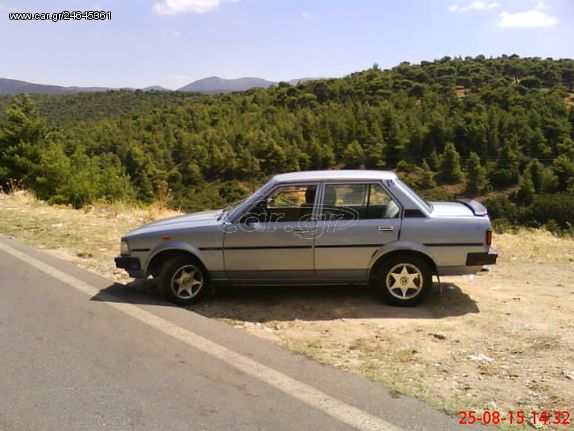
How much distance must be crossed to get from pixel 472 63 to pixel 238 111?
172 ft

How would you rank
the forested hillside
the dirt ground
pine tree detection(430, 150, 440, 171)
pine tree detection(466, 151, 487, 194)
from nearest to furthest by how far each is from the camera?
the dirt ground → pine tree detection(466, 151, 487, 194) → the forested hillside → pine tree detection(430, 150, 440, 171)

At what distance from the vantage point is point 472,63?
4267 inches

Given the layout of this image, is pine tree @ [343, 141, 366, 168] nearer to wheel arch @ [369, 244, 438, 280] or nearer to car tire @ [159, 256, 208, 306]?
wheel arch @ [369, 244, 438, 280]

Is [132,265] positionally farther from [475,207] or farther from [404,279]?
[475,207]

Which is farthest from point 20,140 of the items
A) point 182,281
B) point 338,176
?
point 338,176

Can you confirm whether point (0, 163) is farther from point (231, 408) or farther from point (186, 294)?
point (231, 408)

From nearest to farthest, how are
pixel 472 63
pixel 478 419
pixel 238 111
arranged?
pixel 478 419, pixel 472 63, pixel 238 111

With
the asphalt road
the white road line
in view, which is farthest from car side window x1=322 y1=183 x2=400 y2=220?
the white road line

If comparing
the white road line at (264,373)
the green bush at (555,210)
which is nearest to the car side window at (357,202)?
the white road line at (264,373)

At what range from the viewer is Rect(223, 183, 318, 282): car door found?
5547 millimetres

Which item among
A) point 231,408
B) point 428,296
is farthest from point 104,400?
point 428,296

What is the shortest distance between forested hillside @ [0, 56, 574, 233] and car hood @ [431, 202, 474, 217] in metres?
36.0

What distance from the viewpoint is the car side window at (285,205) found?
5.73 meters

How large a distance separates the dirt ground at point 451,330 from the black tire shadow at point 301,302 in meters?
0.01
